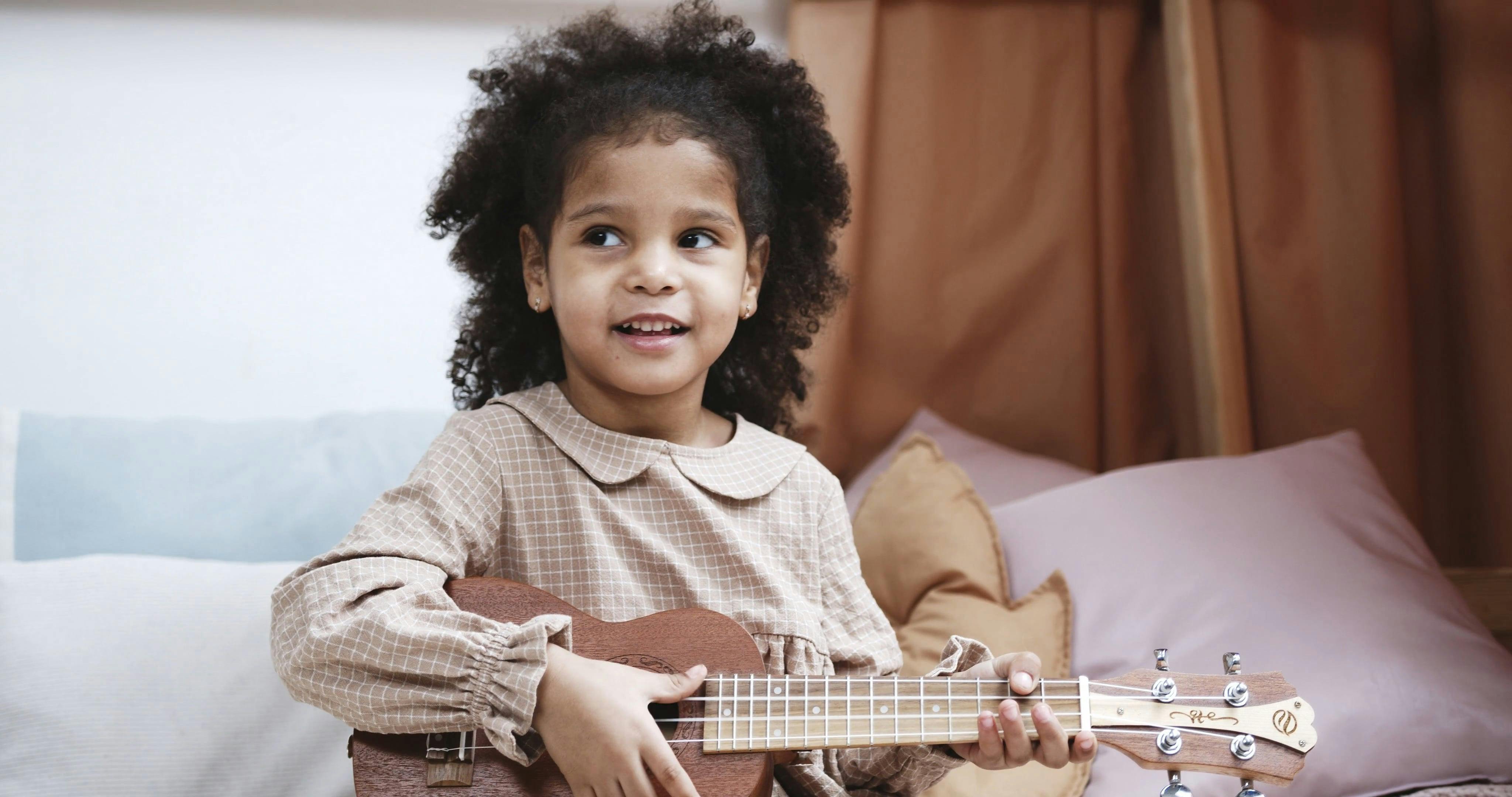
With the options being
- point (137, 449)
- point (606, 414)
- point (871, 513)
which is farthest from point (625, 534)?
point (137, 449)

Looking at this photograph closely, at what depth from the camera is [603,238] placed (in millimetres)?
989

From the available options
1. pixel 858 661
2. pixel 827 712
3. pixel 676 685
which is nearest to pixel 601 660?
pixel 676 685

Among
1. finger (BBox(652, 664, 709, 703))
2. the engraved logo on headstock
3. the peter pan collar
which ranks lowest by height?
the engraved logo on headstock

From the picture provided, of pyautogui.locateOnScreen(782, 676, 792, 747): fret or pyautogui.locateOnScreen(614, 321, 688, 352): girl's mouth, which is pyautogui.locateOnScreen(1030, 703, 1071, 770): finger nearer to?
pyautogui.locateOnScreen(782, 676, 792, 747): fret

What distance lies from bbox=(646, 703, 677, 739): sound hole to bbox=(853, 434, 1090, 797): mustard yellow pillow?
1.10ft

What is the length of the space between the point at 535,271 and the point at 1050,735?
62 centimetres

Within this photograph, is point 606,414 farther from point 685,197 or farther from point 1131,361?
point 1131,361

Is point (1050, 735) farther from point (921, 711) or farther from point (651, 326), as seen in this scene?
point (651, 326)

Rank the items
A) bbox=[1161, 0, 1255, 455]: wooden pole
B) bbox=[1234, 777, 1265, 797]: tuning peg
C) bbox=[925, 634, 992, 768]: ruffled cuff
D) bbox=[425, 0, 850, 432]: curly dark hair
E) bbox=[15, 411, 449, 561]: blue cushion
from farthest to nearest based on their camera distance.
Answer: bbox=[1161, 0, 1255, 455]: wooden pole < bbox=[15, 411, 449, 561]: blue cushion < bbox=[425, 0, 850, 432]: curly dark hair < bbox=[925, 634, 992, 768]: ruffled cuff < bbox=[1234, 777, 1265, 797]: tuning peg

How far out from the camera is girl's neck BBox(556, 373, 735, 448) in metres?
1.04

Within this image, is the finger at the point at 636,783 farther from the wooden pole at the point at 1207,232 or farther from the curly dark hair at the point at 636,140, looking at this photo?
the wooden pole at the point at 1207,232

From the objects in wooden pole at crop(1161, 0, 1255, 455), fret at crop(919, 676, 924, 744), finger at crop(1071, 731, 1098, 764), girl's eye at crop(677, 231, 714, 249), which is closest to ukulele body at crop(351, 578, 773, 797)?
fret at crop(919, 676, 924, 744)

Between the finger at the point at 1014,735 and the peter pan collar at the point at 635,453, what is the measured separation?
0.31 meters

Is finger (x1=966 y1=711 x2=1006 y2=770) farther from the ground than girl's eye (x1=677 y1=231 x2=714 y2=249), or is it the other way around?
girl's eye (x1=677 y1=231 x2=714 y2=249)
